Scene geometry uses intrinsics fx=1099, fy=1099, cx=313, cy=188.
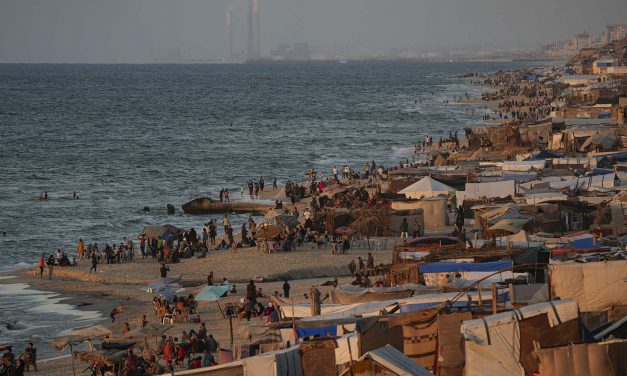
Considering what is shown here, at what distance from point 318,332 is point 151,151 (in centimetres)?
6994

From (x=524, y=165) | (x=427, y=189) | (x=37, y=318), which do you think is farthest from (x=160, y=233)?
(x=524, y=165)

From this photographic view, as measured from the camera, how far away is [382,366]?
11.4 metres

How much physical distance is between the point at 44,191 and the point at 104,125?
182 ft

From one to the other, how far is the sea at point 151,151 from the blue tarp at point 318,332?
1201cm

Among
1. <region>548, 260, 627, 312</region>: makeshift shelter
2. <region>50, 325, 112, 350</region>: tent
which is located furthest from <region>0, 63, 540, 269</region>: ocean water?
<region>548, 260, 627, 312</region>: makeshift shelter

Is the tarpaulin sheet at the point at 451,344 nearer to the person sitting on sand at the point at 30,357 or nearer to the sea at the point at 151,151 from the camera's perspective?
the person sitting on sand at the point at 30,357

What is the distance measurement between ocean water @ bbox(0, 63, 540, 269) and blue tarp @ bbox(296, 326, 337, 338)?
23.9 m

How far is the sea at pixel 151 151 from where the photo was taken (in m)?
44.5

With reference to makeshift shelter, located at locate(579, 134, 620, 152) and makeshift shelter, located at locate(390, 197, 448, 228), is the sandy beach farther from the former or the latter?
makeshift shelter, located at locate(579, 134, 620, 152)

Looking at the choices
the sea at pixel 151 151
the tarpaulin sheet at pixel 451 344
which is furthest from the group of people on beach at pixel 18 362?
the tarpaulin sheet at pixel 451 344

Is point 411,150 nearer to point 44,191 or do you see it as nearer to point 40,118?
point 44,191

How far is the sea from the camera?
44.5 metres

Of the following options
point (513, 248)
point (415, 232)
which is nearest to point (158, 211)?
point (415, 232)

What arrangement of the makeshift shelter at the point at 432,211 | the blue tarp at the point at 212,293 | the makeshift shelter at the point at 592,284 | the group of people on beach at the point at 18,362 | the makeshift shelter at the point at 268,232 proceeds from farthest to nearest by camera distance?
the makeshift shelter at the point at 432,211 < the makeshift shelter at the point at 268,232 < the blue tarp at the point at 212,293 < the group of people on beach at the point at 18,362 < the makeshift shelter at the point at 592,284
